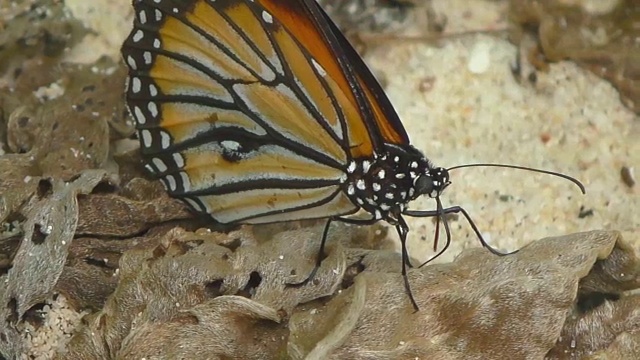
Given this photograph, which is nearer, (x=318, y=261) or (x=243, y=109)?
(x=318, y=261)

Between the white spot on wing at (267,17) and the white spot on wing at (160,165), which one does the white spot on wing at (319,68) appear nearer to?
the white spot on wing at (267,17)

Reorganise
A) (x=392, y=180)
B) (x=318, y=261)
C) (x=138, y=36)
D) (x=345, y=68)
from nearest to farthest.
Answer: (x=318, y=261), (x=345, y=68), (x=392, y=180), (x=138, y=36)

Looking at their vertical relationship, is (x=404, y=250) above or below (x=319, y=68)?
below

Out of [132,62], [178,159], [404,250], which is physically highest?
[132,62]

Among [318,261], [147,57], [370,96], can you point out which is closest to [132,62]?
[147,57]

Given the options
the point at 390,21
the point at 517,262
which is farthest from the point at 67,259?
the point at 390,21

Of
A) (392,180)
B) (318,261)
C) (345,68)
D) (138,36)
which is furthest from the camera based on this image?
(138,36)

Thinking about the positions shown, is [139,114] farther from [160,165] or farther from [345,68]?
[345,68]
